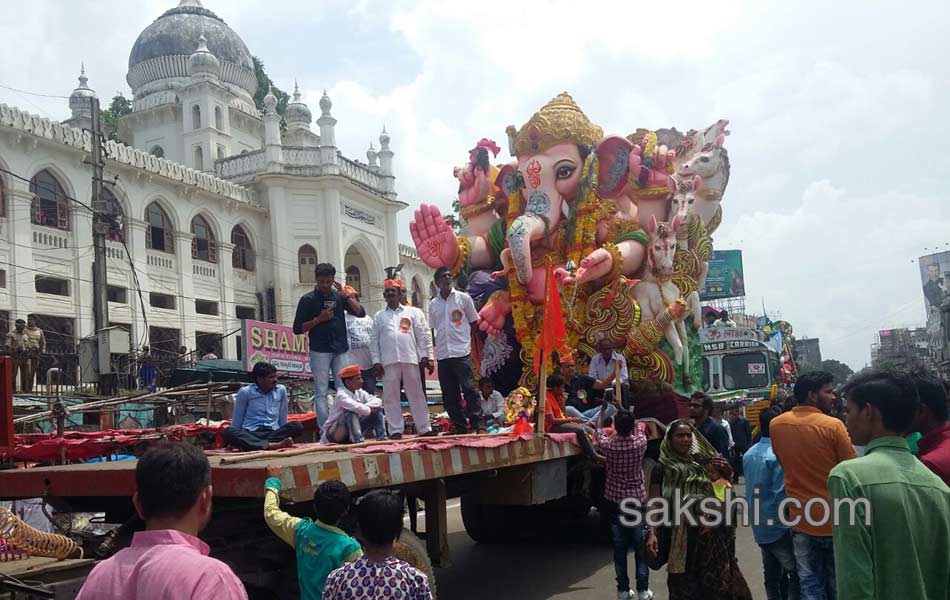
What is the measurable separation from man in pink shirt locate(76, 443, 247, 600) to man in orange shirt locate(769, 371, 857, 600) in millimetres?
3246

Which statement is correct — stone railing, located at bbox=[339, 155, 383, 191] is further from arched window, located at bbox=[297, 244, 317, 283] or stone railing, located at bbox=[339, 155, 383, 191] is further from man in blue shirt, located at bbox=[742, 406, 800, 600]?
man in blue shirt, located at bbox=[742, 406, 800, 600]

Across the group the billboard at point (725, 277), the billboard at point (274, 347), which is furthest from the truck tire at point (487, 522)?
the billboard at point (725, 277)

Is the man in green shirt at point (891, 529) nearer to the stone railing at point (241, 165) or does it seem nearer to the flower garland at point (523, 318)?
the flower garland at point (523, 318)

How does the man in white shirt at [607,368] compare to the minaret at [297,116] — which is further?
the minaret at [297,116]

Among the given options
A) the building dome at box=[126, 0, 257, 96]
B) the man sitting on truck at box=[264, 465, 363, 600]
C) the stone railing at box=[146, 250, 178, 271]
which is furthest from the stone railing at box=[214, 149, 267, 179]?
the man sitting on truck at box=[264, 465, 363, 600]

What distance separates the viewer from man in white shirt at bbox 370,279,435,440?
6680mm

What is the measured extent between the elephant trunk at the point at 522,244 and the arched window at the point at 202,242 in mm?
19578

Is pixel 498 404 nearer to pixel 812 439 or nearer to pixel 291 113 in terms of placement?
pixel 812 439

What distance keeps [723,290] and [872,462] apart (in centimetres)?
4110

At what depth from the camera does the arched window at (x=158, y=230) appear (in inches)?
964

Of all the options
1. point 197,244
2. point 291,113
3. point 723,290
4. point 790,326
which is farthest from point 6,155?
point 723,290

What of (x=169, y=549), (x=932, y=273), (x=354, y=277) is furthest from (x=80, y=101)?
(x=932, y=273)

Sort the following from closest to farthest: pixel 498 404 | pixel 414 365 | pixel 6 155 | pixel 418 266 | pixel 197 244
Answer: pixel 414 365, pixel 498 404, pixel 6 155, pixel 197 244, pixel 418 266

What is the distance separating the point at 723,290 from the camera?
4212 cm
